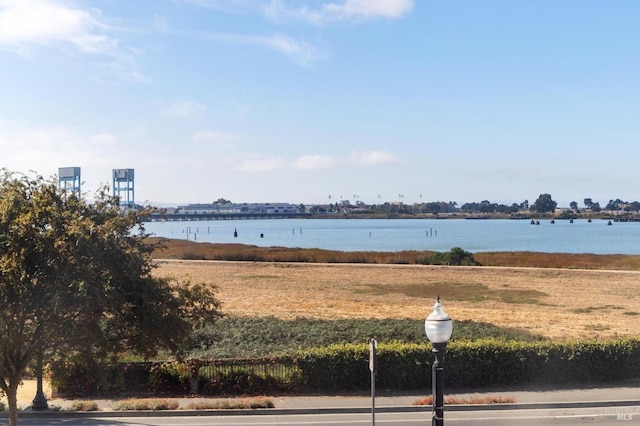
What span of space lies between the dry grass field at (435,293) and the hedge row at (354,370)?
9.40 meters

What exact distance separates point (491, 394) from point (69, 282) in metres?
13.1

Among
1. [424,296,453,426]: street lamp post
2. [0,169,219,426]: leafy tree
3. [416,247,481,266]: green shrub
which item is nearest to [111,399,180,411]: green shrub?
[0,169,219,426]: leafy tree

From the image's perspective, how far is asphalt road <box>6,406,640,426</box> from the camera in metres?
17.3

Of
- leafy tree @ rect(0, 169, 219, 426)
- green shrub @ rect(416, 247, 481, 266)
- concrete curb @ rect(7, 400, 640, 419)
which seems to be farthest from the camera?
green shrub @ rect(416, 247, 481, 266)

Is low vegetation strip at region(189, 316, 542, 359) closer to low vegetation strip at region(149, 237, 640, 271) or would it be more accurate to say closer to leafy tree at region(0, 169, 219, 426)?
leafy tree at region(0, 169, 219, 426)

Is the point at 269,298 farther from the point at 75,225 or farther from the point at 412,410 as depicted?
the point at 75,225

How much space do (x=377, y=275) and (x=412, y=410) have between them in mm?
45555

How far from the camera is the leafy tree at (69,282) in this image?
43.0 ft

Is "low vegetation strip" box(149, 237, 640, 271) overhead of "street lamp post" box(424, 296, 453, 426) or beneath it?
beneath

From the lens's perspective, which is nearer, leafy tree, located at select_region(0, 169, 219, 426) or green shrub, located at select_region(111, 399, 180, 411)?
leafy tree, located at select_region(0, 169, 219, 426)

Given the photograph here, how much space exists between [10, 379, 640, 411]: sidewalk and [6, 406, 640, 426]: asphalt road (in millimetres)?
345

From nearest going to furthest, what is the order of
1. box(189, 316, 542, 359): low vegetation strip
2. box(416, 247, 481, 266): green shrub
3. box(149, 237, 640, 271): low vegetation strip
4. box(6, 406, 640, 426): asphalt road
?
box(6, 406, 640, 426): asphalt road, box(189, 316, 542, 359): low vegetation strip, box(416, 247, 481, 266): green shrub, box(149, 237, 640, 271): low vegetation strip

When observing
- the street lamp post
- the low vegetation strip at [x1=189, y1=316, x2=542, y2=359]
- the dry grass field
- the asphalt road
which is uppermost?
the street lamp post

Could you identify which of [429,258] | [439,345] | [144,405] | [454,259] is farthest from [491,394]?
[429,258]
